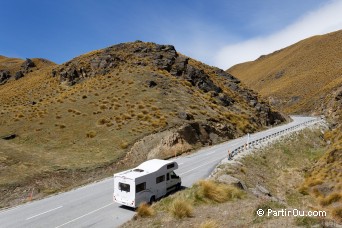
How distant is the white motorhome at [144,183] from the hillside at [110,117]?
9589mm

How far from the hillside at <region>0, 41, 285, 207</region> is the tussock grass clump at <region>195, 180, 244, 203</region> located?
543 inches

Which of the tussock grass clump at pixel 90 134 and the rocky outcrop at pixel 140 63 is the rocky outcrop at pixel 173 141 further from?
the rocky outcrop at pixel 140 63

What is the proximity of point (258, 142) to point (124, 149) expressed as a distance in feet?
57.4

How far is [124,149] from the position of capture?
127 ft

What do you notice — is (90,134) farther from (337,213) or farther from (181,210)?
(337,213)

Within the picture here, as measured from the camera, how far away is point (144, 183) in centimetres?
2066

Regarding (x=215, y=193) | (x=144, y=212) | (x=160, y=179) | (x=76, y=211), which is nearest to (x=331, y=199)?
(x=215, y=193)

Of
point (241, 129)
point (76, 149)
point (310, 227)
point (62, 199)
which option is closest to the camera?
point (310, 227)

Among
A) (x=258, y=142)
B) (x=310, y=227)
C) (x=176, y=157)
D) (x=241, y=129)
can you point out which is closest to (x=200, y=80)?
(x=241, y=129)

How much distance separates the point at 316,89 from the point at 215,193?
11347cm

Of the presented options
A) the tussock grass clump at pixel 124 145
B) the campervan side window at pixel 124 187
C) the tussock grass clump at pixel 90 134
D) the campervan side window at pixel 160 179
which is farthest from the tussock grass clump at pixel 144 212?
the tussock grass clump at pixel 90 134

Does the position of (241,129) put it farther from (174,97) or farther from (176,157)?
(176,157)

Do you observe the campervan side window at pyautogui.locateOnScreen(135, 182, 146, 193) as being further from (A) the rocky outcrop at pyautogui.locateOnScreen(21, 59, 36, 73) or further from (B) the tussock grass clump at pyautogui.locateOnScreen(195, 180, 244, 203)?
(A) the rocky outcrop at pyautogui.locateOnScreen(21, 59, 36, 73)

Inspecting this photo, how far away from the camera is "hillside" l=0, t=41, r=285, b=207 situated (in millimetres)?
32625
